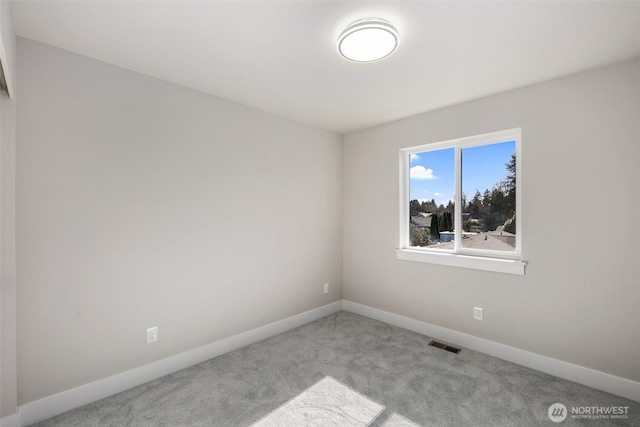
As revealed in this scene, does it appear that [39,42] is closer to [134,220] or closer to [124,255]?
[134,220]

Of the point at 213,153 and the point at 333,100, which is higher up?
the point at 333,100

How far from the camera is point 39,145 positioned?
1960 mm

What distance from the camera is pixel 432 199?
3449mm

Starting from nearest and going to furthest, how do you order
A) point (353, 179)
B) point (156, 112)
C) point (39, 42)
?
1. point (39, 42)
2. point (156, 112)
3. point (353, 179)

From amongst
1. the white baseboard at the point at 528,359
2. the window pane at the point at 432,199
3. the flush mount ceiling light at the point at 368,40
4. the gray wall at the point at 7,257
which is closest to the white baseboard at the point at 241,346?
the white baseboard at the point at 528,359

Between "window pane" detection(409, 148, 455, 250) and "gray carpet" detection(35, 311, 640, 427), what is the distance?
1.17 metres

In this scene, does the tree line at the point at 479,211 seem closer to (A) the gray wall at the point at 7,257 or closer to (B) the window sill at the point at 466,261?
(B) the window sill at the point at 466,261

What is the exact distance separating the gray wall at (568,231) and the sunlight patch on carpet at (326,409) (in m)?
1.48

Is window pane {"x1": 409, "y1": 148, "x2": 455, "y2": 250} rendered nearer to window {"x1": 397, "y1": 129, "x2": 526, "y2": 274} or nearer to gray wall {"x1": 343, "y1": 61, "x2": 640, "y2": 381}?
window {"x1": 397, "y1": 129, "x2": 526, "y2": 274}

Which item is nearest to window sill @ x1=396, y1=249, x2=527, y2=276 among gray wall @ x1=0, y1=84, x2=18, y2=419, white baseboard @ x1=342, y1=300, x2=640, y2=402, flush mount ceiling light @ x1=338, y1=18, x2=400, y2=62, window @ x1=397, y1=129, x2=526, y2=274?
window @ x1=397, y1=129, x2=526, y2=274

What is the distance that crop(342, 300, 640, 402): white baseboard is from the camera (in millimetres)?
2209

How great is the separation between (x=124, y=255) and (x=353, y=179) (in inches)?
108

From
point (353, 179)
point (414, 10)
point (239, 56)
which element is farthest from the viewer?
point (353, 179)

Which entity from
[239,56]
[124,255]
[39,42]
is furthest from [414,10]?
[124,255]
